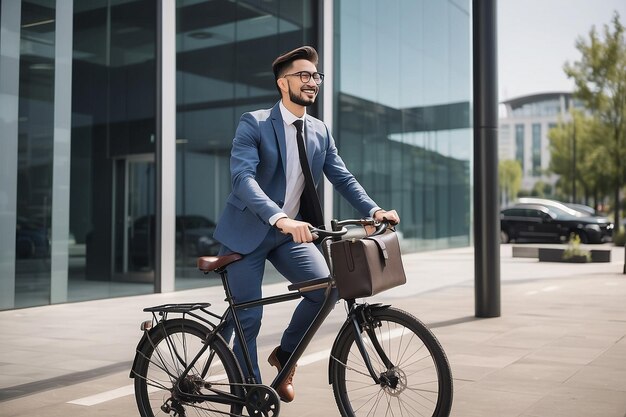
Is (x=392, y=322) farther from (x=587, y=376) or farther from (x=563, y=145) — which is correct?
(x=563, y=145)

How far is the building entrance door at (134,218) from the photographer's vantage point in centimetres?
1164

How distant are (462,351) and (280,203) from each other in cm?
304

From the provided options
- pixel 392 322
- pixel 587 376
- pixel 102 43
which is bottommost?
pixel 587 376

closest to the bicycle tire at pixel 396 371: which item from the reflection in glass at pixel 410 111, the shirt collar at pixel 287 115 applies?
the shirt collar at pixel 287 115

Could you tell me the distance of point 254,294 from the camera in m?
3.58

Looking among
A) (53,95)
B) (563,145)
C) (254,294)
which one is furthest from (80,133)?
(563,145)

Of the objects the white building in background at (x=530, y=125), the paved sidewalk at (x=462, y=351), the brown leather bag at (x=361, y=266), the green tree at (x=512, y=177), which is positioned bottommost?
the paved sidewalk at (x=462, y=351)

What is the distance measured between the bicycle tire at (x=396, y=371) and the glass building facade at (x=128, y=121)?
7.49 meters

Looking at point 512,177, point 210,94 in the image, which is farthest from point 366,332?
point 512,177

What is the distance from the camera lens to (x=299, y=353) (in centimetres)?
349

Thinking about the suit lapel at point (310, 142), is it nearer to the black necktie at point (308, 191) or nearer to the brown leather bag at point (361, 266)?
A: the black necktie at point (308, 191)

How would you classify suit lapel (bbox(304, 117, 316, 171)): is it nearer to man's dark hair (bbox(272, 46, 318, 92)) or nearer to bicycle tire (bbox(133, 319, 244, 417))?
man's dark hair (bbox(272, 46, 318, 92))

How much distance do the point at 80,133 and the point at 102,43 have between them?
58.1 inches

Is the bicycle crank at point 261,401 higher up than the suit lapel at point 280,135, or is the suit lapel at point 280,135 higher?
the suit lapel at point 280,135
